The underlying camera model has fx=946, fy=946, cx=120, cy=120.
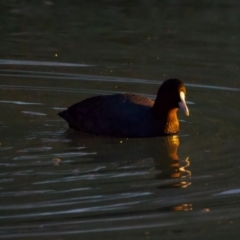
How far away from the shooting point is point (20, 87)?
11.8 meters

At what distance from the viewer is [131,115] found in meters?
9.85

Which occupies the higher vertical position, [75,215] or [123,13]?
[123,13]

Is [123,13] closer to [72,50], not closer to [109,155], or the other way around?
[72,50]

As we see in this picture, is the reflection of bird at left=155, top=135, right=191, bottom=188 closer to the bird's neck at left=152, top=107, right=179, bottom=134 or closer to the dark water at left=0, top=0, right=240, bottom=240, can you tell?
the dark water at left=0, top=0, right=240, bottom=240

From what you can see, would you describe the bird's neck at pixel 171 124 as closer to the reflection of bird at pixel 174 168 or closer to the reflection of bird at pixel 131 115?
the reflection of bird at pixel 131 115

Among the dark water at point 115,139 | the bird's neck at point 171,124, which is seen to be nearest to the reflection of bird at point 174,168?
the dark water at point 115,139

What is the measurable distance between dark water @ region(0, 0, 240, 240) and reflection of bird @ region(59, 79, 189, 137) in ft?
0.42

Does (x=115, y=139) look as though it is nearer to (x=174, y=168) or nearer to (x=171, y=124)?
(x=171, y=124)

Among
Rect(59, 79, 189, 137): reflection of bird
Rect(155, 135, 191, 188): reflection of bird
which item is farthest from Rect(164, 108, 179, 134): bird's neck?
Rect(155, 135, 191, 188): reflection of bird

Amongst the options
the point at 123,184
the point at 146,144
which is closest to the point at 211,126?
the point at 146,144

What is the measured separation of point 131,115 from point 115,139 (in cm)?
34

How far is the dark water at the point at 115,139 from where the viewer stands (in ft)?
22.7

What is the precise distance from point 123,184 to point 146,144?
5.87ft

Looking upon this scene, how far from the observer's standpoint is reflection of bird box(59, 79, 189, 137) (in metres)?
9.76
